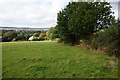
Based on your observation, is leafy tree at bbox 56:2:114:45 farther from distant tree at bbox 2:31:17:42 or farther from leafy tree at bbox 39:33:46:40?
leafy tree at bbox 39:33:46:40

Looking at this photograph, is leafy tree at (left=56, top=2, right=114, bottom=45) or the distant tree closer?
leafy tree at (left=56, top=2, right=114, bottom=45)

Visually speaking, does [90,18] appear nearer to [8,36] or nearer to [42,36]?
[8,36]

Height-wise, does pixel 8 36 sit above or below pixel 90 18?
below

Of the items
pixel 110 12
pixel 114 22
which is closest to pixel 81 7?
pixel 110 12

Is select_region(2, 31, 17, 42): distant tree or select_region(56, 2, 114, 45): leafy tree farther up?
select_region(56, 2, 114, 45): leafy tree

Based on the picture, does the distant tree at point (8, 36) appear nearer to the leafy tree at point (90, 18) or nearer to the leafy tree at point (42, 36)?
the leafy tree at point (42, 36)

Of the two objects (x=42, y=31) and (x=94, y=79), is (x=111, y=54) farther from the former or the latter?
(x=42, y=31)

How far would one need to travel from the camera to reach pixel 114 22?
26.0 feet

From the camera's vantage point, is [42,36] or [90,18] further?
[42,36]

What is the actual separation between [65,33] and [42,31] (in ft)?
117

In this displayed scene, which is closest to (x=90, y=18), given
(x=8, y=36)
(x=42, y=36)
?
(x=8, y=36)

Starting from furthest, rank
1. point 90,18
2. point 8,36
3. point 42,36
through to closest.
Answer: point 42,36
point 8,36
point 90,18

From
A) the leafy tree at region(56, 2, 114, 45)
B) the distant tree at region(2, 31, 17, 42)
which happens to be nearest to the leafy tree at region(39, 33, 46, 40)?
the distant tree at region(2, 31, 17, 42)

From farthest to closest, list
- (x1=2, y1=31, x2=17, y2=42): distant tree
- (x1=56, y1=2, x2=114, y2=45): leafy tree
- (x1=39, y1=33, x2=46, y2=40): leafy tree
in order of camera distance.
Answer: (x1=39, y1=33, x2=46, y2=40): leafy tree → (x1=2, y1=31, x2=17, y2=42): distant tree → (x1=56, y1=2, x2=114, y2=45): leafy tree
